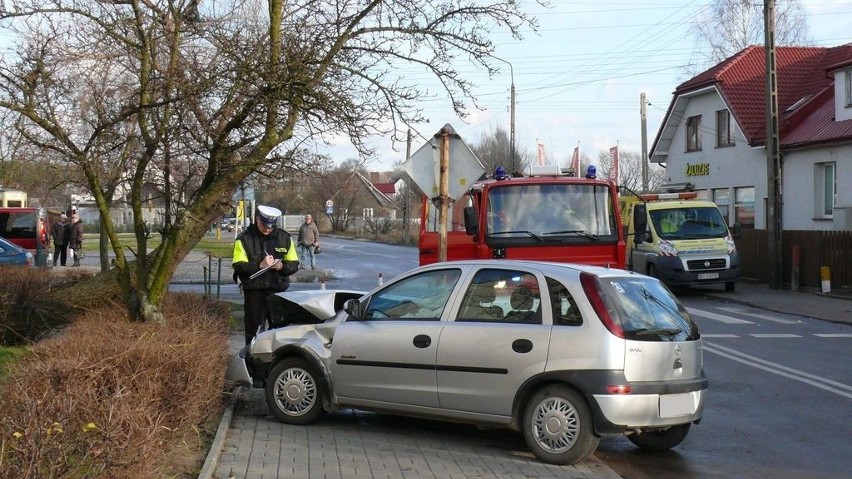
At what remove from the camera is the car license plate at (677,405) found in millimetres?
7070

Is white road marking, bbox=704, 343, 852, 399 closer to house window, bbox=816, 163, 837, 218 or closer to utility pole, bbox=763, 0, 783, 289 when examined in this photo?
utility pole, bbox=763, 0, 783, 289

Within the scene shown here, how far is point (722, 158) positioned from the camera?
1346 inches

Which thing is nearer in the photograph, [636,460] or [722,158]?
[636,460]

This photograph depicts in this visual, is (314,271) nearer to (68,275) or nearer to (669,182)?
(68,275)

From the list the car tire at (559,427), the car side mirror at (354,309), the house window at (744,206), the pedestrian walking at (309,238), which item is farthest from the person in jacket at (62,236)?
the car tire at (559,427)

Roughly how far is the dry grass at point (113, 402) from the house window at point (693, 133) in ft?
98.1

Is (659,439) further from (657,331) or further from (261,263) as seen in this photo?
(261,263)

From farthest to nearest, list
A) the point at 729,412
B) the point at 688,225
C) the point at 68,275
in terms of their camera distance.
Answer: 1. the point at 688,225
2. the point at 68,275
3. the point at 729,412

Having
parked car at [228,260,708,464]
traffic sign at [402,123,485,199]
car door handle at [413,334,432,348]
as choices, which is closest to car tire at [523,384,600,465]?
parked car at [228,260,708,464]

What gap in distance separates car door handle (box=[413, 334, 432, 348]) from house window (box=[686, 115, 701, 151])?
99.4 feet

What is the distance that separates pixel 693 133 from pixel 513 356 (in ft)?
102

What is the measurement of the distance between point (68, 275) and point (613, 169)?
24054 mm

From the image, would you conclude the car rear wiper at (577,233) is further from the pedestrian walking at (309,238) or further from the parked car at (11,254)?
the pedestrian walking at (309,238)

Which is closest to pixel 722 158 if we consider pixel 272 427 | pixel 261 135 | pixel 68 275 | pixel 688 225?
pixel 688 225
